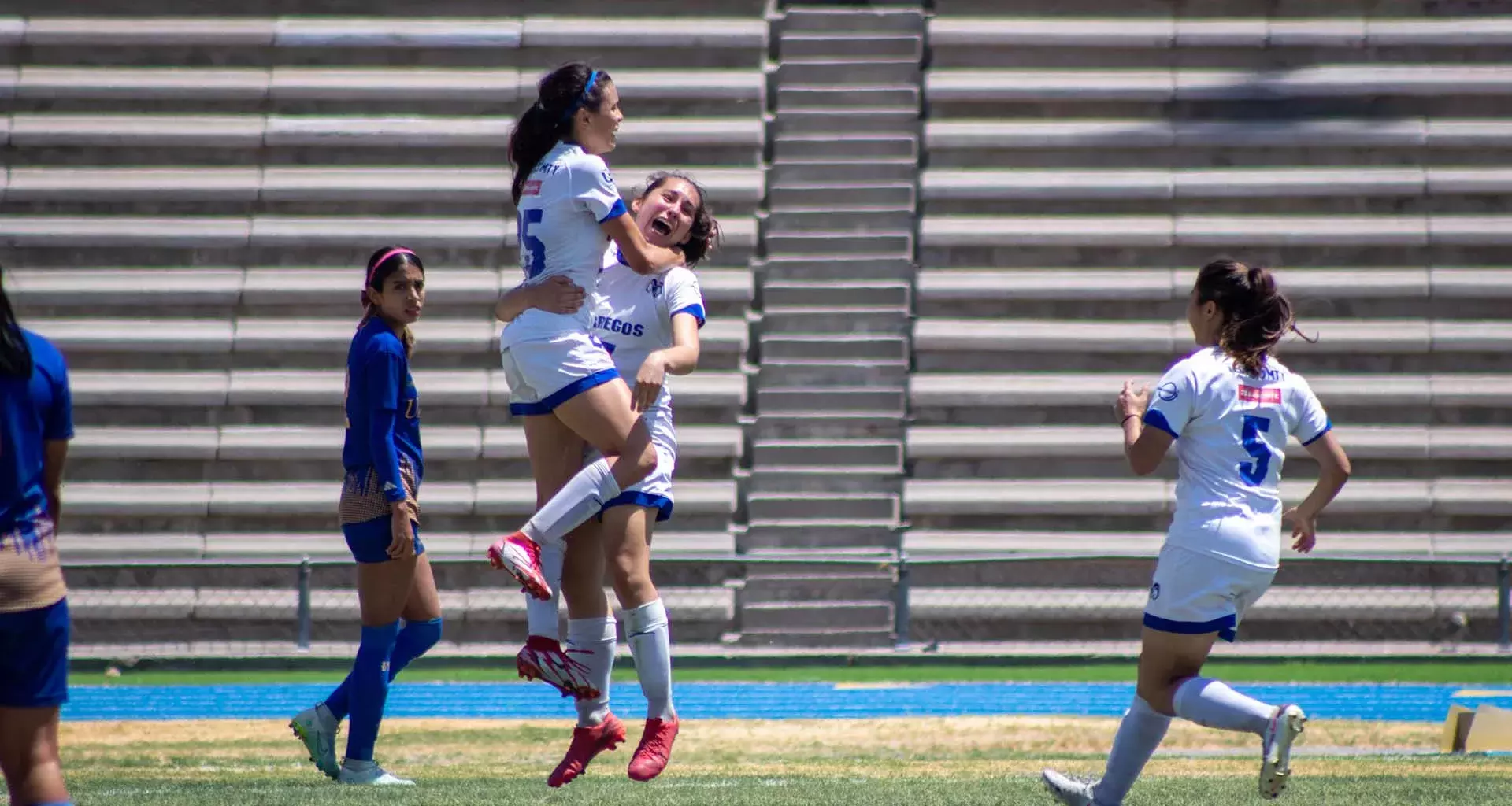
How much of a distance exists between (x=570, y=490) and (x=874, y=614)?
6544 mm

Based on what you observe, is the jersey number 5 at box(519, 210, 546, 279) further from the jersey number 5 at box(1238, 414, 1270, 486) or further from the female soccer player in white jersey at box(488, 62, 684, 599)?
the jersey number 5 at box(1238, 414, 1270, 486)

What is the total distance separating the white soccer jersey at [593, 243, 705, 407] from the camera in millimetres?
5035

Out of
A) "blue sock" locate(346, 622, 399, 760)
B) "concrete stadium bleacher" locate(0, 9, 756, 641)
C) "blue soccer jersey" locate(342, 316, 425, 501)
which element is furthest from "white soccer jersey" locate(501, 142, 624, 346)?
"concrete stadium bleacher" locate(0, 9, 756, 641)

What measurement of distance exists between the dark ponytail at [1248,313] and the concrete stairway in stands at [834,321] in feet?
21.5

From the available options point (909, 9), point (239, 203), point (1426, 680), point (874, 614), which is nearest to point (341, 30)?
point (239, 203)

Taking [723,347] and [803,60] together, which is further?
[803,60]

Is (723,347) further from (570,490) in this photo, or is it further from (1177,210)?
(570,490)

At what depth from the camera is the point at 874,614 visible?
11.0 meters

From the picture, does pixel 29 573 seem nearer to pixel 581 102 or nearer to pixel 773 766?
pixel 581 102

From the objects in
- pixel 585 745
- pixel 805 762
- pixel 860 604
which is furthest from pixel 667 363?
pixel 860 604

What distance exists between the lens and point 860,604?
11.0 meters

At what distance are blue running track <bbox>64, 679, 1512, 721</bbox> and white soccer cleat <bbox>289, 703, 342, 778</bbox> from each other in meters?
2.55

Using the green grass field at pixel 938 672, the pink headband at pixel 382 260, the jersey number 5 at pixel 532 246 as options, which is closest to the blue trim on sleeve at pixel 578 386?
the jersey number 5 at pixel 532 246

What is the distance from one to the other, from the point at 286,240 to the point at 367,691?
7420 mm
